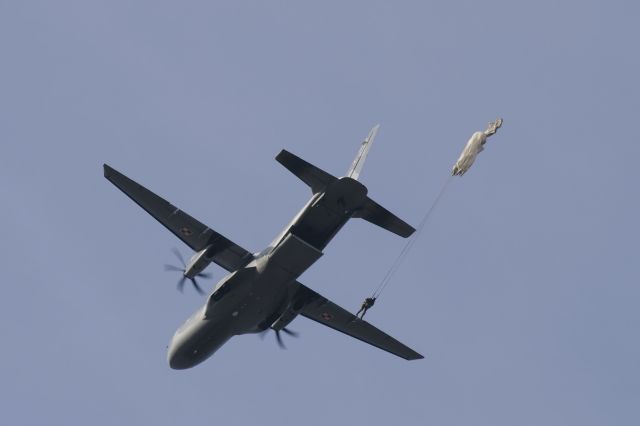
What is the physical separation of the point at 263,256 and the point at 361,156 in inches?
263

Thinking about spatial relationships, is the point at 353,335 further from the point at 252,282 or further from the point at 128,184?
the point at 128,184

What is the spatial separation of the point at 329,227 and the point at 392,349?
429 inches

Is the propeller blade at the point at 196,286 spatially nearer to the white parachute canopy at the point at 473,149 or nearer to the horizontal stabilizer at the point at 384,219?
the horizontal stabilizer at the point at 384,219

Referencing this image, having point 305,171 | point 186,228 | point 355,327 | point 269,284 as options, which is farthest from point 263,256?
point 355,327

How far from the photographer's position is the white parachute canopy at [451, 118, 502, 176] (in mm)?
39781

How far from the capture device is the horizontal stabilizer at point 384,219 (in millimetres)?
43188

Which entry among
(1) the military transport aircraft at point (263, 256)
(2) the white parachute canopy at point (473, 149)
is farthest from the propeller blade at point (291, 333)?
(2) the white parachute canopy at point (473, 149)

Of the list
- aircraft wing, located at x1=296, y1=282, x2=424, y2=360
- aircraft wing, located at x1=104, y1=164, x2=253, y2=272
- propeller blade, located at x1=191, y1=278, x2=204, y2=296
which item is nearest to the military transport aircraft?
aircraft wing, located at x1=104, y1=164, x2=253, y2=272

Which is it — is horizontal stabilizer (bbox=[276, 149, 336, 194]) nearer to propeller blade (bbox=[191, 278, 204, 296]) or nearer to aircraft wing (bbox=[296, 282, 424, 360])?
propeller blade (bbox=[191, 278, 204, 296])

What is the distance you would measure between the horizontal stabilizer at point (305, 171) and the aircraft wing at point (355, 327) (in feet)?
30.5

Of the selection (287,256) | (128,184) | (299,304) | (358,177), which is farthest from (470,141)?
(128,184)

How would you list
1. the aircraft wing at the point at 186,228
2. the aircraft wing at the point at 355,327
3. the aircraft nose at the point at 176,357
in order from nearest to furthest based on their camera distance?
1. the aircraft wing at the point at 186,228
2. the aircraft nose at the point at 176,357
3. the aircraft wing at the point at 355,327

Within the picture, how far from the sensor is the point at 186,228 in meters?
45.3

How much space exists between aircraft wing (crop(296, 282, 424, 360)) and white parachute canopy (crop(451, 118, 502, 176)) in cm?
1252
